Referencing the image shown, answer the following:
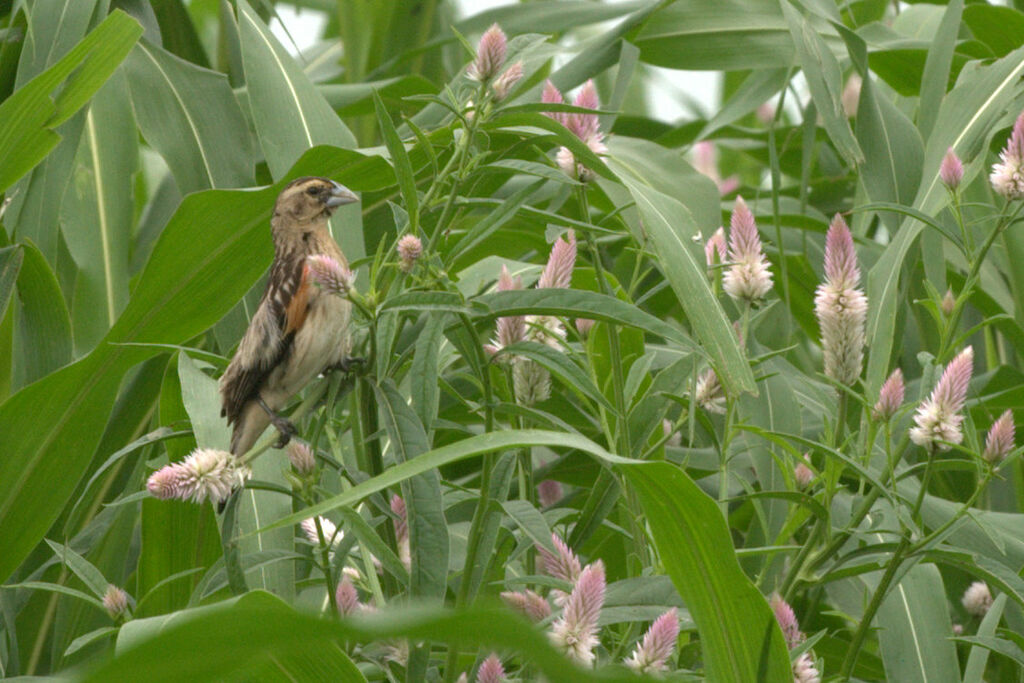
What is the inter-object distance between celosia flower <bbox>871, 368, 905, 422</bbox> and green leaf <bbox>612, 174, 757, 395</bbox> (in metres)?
0.14

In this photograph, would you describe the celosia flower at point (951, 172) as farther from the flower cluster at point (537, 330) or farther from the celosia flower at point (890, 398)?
the flower cluster at point (537, 330)

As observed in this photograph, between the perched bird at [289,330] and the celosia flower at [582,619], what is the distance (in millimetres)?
295

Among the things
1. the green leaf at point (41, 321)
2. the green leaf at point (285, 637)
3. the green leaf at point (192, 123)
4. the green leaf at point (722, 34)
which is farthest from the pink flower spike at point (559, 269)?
the green leaf at point (722, 34)

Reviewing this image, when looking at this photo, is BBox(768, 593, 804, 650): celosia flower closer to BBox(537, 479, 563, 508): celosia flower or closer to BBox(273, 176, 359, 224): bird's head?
BBox(537, 479, 563, 508): celosia flower

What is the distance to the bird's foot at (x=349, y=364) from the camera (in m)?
1.11

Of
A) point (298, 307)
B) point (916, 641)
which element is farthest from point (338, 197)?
point (916, 641)

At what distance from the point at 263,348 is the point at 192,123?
82 centimetres

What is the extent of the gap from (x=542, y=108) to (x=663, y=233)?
0.49ft

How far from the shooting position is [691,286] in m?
1.11

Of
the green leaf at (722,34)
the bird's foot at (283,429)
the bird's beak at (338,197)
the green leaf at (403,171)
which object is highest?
the green leaf at (722,34)

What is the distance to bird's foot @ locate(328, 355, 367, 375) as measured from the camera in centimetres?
111

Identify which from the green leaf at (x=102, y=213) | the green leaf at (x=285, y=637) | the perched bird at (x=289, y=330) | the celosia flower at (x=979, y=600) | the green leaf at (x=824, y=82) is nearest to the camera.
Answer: the green leaf at (x=285, y=637)

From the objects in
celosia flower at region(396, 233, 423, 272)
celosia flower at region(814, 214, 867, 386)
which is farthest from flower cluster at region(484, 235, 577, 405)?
celosia flower at region(814, 214, 867, 386)

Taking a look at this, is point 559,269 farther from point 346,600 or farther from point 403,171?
point 346,600
